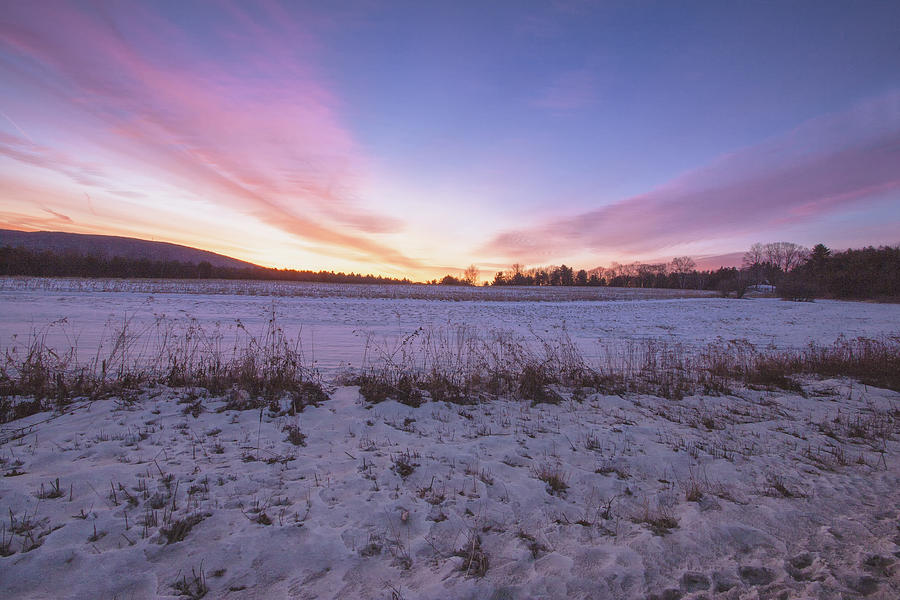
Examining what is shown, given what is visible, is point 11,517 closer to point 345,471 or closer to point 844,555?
point 345,471

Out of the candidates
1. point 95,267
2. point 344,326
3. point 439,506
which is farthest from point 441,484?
point 95,267

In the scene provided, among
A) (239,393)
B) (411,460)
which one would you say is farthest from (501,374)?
(239,393)

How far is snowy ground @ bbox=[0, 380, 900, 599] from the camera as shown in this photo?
2939 millimetres

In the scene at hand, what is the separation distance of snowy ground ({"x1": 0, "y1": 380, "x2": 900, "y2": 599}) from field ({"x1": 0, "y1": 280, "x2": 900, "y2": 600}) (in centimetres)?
2

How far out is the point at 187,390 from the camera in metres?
7.04

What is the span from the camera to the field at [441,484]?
2.98 metres

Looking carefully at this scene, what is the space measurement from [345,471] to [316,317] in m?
16.6

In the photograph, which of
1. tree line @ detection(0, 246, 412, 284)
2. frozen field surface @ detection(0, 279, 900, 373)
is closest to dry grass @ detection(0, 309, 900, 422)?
frozen field surface @ detection(0, 279, 900, 373)

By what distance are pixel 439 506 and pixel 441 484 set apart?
1.42 ft

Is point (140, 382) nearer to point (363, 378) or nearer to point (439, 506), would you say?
point (363, 378)

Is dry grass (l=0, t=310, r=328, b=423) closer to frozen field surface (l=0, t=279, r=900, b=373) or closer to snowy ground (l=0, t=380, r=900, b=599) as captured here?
snowy ground (l=0, t=380, r=900, b=599)

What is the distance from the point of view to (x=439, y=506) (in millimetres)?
3951

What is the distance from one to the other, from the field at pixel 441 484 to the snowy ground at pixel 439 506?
1.0 inches

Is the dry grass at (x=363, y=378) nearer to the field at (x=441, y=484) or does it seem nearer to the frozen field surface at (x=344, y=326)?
the field at (x=441, y=484)
